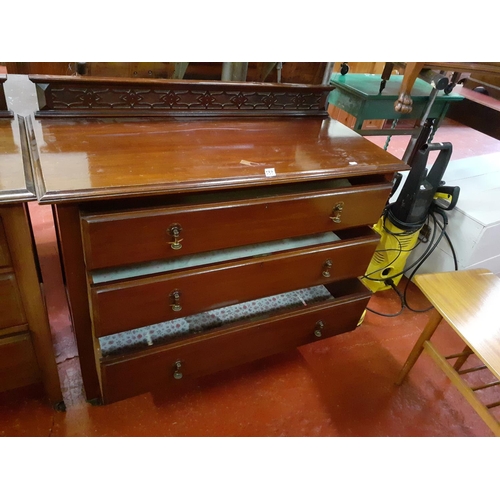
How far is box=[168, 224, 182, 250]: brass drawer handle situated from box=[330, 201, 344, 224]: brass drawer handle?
0.44m

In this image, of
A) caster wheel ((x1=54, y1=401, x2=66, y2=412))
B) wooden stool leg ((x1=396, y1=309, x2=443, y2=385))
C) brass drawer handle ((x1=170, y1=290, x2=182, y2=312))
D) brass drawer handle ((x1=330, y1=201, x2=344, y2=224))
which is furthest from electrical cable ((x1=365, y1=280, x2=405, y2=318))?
caster wheel ((x1=54, y1=401, x2=66, y2=412))

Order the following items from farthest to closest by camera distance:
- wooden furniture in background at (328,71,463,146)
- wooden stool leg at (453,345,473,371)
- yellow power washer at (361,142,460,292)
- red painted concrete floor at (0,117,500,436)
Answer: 1. wooden furniture in background at (328,71,463,146)
2. yellow power washer at (361,142,460,292)
3. wooden stool leg at (453,345,473,371)
4. red painted concrete floor at (0,117,500,436)

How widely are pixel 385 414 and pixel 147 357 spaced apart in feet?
2.92

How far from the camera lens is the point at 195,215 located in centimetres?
85

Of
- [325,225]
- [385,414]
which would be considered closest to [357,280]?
[325,225]

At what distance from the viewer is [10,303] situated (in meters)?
0.87

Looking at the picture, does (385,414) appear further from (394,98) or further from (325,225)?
(394,98)

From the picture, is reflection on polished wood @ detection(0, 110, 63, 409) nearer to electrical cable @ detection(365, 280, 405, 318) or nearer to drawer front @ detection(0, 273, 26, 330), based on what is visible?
drawer front @ detection(0, 273, 26, 330)

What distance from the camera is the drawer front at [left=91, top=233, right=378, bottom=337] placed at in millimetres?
888

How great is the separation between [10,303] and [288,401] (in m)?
0.93

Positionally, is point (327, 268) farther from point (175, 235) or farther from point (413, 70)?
point (413, 70)

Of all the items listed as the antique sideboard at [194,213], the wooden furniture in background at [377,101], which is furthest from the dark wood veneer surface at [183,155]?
the wooden furniture in background at [377,101]

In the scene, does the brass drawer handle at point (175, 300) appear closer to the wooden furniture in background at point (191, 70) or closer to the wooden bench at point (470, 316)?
the wooden furniture in background at point (191, 70)

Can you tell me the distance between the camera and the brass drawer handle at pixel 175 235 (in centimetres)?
84
